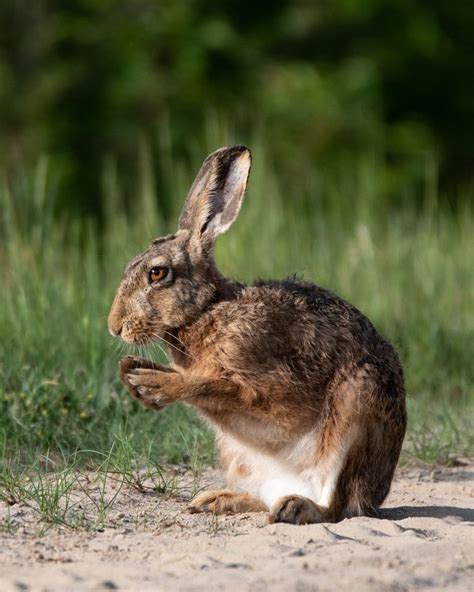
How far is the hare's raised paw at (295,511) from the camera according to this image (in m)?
5.05

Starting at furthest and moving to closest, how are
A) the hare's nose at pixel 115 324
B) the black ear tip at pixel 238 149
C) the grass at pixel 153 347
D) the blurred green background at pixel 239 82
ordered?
the blurred green background at pixel 239 82 → the grass at pixel 153 347 → the black ear tip at pixel 238 149 → the hare's nose at pixel 115 324

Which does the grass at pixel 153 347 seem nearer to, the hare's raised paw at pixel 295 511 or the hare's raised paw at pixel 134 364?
the hare's raised paw at pixel 134 364

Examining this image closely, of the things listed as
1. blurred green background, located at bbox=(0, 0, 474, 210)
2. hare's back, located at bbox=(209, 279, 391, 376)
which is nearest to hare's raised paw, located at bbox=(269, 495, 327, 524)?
hare's back, located at bbox=(209, 279, 391, 376)

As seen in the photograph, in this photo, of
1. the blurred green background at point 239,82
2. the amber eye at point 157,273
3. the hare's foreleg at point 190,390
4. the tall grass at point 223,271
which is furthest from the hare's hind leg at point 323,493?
the blurred green background at point 239,82

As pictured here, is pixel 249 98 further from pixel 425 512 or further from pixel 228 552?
pixel 228 552

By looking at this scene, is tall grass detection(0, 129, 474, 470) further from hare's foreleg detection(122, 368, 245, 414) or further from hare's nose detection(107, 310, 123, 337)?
hare's foreleg detection(122, 368, 245, 414)

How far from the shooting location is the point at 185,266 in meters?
5.59

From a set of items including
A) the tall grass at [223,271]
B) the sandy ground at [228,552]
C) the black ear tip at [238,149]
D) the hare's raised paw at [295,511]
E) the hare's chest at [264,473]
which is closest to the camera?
the sandy ground at [228,552]

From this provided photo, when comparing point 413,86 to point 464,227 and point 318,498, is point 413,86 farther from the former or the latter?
point 318,498

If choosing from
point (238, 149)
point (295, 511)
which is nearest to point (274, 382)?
point (295, 511)

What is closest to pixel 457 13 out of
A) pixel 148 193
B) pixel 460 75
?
pixel 460 75

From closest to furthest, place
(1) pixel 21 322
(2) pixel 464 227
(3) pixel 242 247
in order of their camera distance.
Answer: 1. (1) pixel 21 322
2. (3) pixel 242 247
3. (2) pixel 464 227

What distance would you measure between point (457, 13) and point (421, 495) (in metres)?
14.9

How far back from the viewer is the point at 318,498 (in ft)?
17.1
